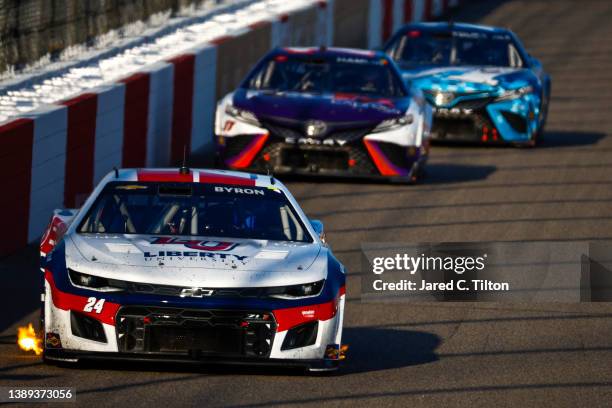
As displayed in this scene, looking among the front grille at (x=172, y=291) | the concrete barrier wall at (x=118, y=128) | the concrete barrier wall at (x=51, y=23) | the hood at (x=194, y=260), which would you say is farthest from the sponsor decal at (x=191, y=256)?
the concrete barrier wall at (x=51, y=23)

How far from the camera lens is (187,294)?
848 cm

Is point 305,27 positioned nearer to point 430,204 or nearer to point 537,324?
point 430,204

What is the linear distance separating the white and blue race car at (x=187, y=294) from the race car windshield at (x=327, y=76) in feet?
25.9

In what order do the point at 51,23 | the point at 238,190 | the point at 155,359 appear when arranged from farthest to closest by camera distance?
the point at 51,23 → the point at 238,190 → the point at 155,359

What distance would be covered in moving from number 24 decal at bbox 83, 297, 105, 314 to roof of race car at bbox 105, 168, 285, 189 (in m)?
1.49

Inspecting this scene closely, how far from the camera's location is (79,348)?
845cm

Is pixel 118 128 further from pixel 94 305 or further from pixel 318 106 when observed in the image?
pixel 94 305

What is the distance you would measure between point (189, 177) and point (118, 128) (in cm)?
523

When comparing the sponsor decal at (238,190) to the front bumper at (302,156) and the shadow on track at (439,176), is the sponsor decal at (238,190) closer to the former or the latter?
the front bumper at (302,156)

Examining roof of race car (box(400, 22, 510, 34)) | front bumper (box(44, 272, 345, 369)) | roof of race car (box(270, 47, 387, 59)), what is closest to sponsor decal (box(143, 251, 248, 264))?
front bumper (box(44, 272, 345, 369))

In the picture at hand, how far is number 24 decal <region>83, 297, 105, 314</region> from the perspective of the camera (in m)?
8.42

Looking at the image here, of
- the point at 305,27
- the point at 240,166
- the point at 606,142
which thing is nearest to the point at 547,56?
the point at 305,27

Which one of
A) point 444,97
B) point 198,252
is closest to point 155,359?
point 198,252

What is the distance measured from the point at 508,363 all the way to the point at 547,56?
23.4 m
